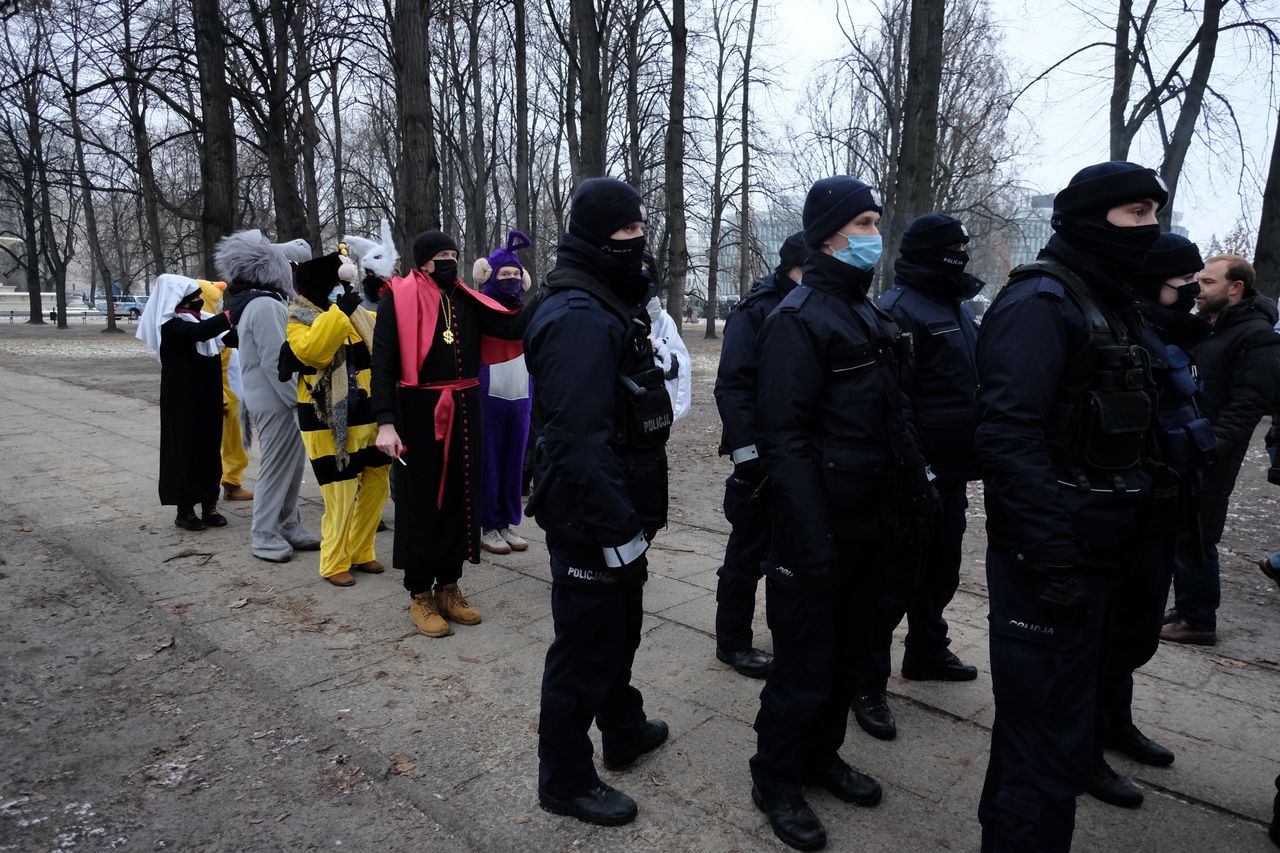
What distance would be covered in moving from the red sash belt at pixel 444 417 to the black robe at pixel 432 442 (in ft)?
0.07

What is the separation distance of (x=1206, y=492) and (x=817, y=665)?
3.22m

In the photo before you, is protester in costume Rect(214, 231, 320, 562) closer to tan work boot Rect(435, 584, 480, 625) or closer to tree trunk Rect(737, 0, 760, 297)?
tan work boot Rect(435, 584, 480, 625)

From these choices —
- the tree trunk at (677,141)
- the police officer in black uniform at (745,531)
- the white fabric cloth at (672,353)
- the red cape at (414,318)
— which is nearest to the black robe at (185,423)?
the red cape at (414,318)

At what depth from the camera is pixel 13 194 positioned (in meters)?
34.8

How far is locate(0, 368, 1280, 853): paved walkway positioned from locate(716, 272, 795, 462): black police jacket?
123 cm

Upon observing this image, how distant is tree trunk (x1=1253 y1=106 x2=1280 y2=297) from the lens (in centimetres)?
898

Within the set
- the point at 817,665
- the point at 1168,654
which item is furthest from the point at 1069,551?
the point at 1168,654

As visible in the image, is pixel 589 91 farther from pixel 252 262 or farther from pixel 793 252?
pixel 793 252

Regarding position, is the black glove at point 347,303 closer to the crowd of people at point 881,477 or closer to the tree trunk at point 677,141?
the crowd of people at point 881,477

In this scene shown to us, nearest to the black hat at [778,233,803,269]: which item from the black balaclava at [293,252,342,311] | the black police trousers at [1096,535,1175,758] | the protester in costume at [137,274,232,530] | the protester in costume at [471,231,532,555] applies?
the protester in costume at [471,231,532,555]

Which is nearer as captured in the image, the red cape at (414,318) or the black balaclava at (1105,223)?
the black balaclava at (1105,223)

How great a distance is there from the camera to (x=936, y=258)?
12.6 ft

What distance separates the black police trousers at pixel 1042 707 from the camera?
2.38 metres

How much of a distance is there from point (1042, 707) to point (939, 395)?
1720 millimetres
